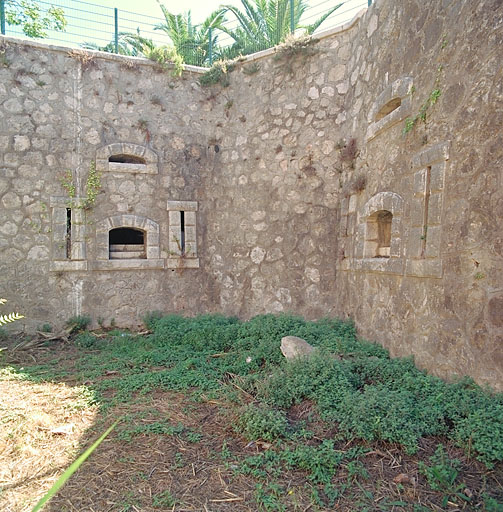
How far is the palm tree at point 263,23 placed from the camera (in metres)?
14.6

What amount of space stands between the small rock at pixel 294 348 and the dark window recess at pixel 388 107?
2.92 metres

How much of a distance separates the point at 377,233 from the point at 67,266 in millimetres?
4828

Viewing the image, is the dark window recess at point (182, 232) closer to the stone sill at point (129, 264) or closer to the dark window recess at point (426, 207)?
the stone sill at point (129, 264)

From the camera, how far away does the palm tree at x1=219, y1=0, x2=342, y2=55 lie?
14641 millimetres

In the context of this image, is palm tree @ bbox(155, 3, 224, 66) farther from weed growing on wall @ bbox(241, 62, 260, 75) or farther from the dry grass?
the dry grass

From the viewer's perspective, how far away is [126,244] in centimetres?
730

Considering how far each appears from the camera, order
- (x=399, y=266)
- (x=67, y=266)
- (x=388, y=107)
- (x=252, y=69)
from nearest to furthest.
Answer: (x=399, y=266) → (x=388, y=107) → (x=67, y=266) → (x=252, y=69)

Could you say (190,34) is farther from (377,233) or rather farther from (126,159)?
(377,233)

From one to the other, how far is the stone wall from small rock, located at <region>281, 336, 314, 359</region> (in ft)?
3.16

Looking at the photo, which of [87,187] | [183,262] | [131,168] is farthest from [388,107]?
[87,187]

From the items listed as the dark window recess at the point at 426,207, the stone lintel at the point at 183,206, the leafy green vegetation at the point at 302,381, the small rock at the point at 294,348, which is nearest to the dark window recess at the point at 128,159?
the stone lintel at the point at 183,206

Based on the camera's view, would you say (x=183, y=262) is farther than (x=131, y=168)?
Yes

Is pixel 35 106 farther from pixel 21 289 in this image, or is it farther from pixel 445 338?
pixel 445 338

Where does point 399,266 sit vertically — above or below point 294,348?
above
